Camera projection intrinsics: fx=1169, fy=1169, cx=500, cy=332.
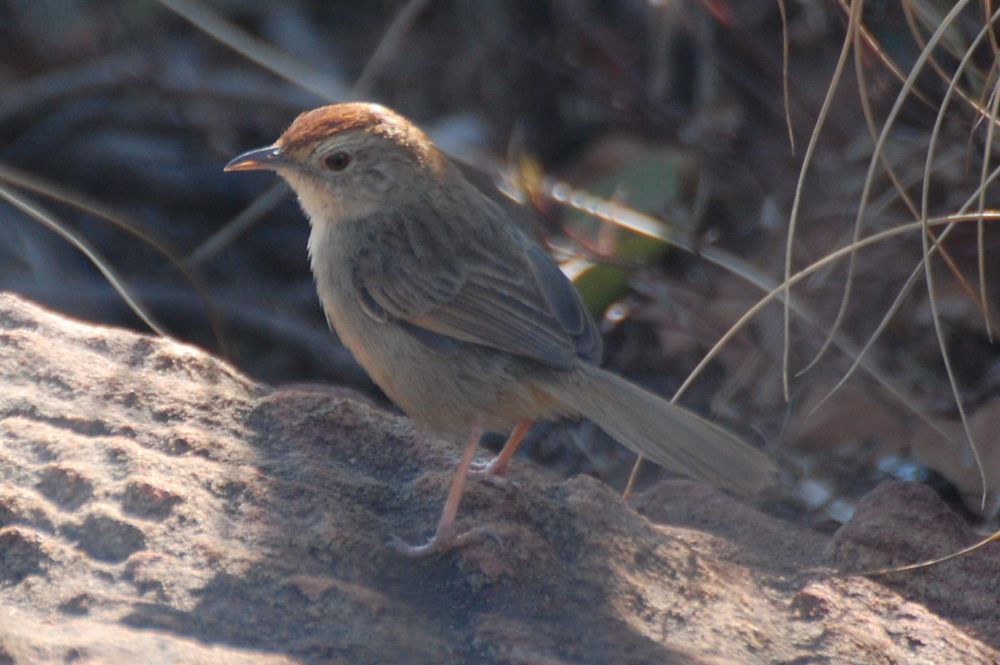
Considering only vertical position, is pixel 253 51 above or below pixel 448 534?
above

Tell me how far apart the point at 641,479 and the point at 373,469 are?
2.00 metres

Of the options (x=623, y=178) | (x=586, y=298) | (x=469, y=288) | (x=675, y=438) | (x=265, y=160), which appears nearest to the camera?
(x=675, y=438)

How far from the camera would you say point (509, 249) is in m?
4.32

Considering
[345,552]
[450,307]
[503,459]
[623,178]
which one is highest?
[623,178]

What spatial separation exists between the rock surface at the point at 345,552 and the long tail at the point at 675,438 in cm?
23

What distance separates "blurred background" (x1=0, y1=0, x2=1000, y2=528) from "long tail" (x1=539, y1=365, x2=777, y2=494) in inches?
38.4

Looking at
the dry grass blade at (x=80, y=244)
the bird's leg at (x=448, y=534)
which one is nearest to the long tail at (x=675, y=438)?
the bird's leg at (x=448, y=534)

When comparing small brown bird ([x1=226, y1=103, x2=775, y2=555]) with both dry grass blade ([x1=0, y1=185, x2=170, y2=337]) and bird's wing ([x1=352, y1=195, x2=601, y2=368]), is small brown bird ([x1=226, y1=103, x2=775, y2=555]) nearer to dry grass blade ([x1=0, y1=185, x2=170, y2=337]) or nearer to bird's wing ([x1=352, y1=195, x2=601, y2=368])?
bird's wing ([x1=352, y1=195, x2=601, y2=368])

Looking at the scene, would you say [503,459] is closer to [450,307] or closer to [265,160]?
[450,307]

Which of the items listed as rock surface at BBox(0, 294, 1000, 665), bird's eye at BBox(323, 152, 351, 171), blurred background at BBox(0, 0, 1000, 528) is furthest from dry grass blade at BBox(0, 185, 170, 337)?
bird's eye at BBox(323, 152, 351, 171)

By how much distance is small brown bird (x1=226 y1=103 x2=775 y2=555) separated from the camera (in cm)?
364

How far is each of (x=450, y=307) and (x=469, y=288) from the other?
118mm

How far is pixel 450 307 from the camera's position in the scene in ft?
13.4

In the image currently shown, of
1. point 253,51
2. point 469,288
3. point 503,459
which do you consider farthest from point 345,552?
point 253,51
